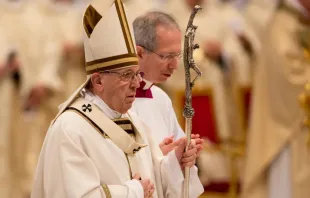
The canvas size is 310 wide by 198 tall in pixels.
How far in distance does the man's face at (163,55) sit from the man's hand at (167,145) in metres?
0.32

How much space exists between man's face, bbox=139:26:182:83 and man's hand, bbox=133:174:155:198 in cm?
63

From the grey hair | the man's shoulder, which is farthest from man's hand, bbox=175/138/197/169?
the grey hair

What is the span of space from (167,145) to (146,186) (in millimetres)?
361

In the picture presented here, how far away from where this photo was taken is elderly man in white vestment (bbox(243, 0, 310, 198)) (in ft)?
24.2

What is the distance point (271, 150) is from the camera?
7.57m

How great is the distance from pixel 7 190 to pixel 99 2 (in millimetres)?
5265

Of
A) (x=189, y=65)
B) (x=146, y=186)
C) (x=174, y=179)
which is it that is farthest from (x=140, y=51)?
(x=146, y=186)

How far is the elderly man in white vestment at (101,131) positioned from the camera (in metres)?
3.98

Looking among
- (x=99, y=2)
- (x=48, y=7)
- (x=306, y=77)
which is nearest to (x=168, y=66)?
(x=99, y=2)

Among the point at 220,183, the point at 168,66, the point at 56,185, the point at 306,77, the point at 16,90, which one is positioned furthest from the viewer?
the point at 16,90

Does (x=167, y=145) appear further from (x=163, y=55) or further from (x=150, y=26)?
(x=150, y=26)

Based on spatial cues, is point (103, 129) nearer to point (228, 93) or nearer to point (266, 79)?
point (266, 79)

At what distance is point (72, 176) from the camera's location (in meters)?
3.96

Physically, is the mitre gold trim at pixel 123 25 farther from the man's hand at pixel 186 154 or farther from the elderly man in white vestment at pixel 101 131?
the man's hand at pixel 186 154
